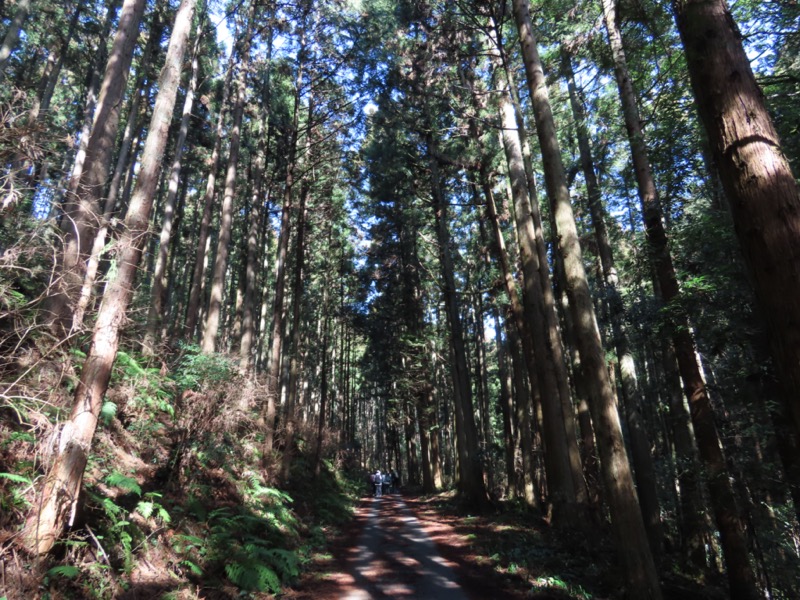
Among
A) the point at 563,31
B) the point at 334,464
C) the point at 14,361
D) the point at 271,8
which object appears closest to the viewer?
the point at 14,361

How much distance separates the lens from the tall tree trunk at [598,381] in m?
5.37

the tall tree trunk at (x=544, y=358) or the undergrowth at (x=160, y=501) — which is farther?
the tall tree trunk at (x=544, y=358)

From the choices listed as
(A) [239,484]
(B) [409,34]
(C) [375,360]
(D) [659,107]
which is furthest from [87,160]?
(C) [375,360]

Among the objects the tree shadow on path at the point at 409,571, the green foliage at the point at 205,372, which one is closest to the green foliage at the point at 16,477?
the green foliage at the point at 205,372

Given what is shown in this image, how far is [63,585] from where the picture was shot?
4191 mm

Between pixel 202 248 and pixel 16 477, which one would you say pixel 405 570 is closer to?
pixel 16 477

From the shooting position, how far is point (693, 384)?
26.0 feet

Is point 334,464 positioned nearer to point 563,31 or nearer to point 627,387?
point 627,387

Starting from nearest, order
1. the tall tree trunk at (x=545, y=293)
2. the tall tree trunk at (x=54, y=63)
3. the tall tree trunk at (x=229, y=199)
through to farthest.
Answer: the tall tree trunk at (x=545, y=293)
the tall tree trunk at (x=229, y=199)
the tall tree trunk at (x=54, y=63)

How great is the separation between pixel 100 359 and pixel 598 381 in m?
6.51

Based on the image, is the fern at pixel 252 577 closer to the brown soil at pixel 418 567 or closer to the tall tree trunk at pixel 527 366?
the brown soil at pixel 418 567

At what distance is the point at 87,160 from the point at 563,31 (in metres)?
12.1

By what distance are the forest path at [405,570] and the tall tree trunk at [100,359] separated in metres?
3.80

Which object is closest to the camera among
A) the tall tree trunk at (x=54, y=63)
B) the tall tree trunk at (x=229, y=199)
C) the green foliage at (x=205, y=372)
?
the green foliage at (x=205, y=372)
